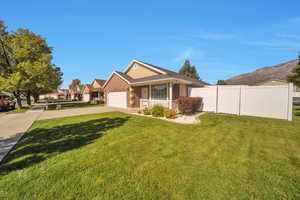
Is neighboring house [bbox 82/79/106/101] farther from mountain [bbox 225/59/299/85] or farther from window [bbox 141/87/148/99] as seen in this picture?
mountain [bbox 225/59/299/85]

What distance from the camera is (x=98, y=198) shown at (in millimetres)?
1962

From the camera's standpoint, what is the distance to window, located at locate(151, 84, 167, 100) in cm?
1101

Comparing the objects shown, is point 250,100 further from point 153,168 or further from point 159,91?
point 153,168

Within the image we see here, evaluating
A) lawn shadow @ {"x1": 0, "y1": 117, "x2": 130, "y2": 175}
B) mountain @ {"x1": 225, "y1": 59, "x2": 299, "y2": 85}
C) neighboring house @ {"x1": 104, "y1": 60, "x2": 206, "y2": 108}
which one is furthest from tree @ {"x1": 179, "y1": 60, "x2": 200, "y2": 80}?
lawn shadow @ {"x1": 0, "y1": 117, "x2": 130, "y2": 175}

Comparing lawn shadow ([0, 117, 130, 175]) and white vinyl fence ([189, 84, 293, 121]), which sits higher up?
white vinyl fence ([189, 84, 293, 121])

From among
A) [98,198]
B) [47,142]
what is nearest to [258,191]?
[98,198]

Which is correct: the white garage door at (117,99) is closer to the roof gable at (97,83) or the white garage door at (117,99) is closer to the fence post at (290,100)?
the roof gable at (97,83)

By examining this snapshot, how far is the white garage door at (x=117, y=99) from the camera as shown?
1434 centimetres

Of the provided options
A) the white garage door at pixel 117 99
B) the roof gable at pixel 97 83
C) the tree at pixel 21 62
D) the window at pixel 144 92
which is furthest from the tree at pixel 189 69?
the tree at pixel 21 62

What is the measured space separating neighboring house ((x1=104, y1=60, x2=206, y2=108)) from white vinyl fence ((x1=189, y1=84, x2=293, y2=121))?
243cm

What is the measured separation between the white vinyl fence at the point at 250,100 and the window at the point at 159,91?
326 cm

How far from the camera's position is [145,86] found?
1309 cm

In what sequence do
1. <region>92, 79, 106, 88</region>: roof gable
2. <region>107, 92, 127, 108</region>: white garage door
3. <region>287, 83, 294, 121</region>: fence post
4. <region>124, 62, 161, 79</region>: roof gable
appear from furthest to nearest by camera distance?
<region>92, 79, 106, 88</region>: roof gable, <region>107, 92, 127, 108</region>: white garage door, <region>124, 62, 161, 79</region>: roof gable, <region>287, 83, 294, 121</region>: fence post

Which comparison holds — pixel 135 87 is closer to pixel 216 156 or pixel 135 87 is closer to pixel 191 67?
pixel 216 156
